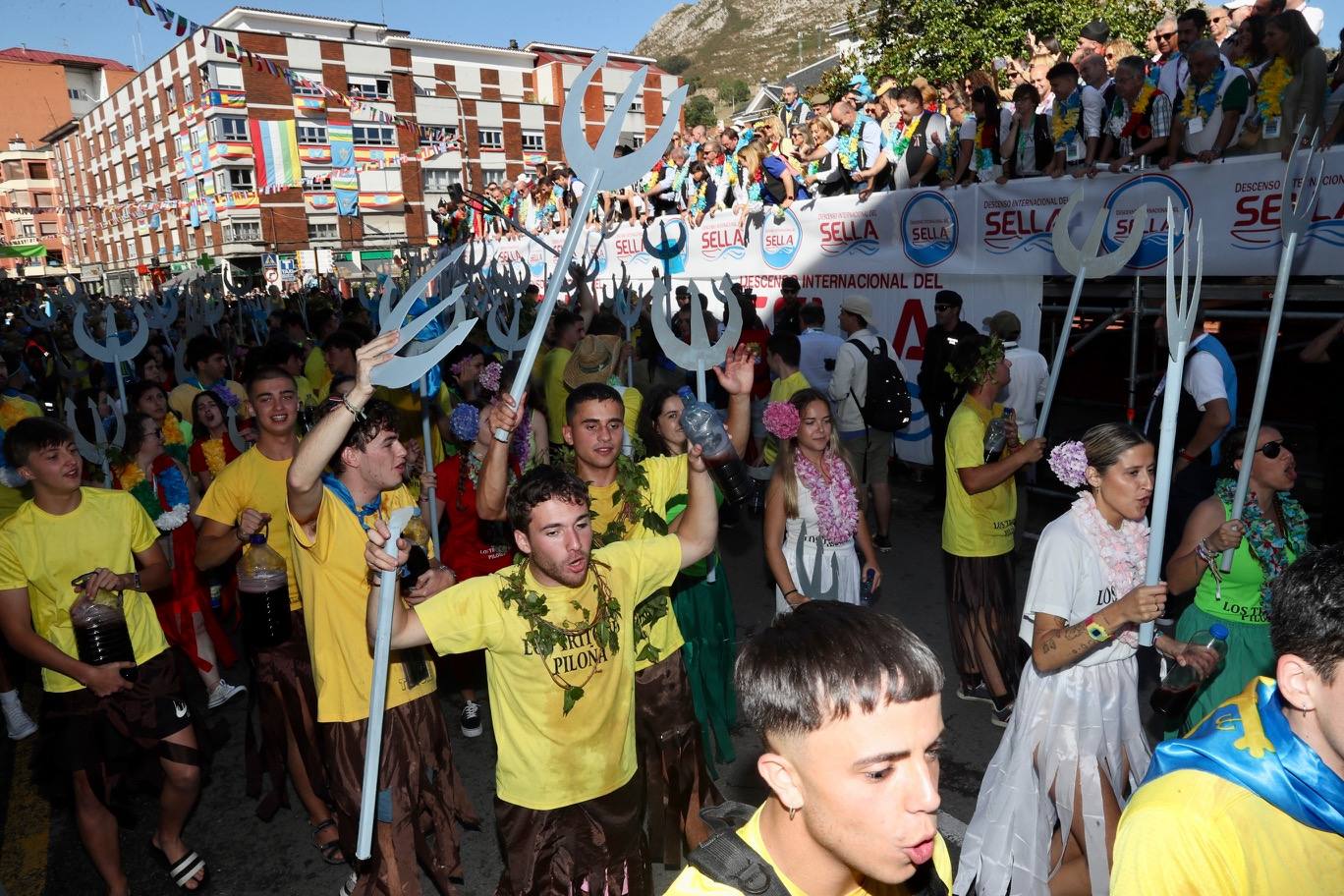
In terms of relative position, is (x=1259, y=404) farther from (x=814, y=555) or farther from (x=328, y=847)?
(x=328, y=847)

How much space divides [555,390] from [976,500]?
3432mm

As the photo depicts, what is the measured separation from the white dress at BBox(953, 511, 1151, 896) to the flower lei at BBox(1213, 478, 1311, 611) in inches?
23.5

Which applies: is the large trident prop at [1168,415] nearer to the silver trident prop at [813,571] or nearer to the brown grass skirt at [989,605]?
the silver trident prop at [813,571]

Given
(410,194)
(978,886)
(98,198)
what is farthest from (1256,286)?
(98,198)

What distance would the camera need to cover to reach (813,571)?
4.14 metres

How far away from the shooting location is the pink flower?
3.88 metres

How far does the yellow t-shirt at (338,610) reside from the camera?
2992 millimetres

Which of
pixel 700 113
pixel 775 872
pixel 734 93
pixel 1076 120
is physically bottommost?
pixel 775 872

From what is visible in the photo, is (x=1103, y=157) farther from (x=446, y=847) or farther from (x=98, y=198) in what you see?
(x=98, y=198)

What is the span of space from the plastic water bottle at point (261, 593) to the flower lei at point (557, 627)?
1.41 meters

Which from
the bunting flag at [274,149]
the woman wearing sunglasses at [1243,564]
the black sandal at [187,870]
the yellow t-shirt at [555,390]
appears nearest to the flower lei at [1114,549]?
the woman wearing sunglasses at [1243,564]

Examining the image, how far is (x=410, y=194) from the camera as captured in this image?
51312 mm

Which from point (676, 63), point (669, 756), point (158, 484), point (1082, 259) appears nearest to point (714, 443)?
point (669, 756)

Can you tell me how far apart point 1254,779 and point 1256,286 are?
5.53 metres
